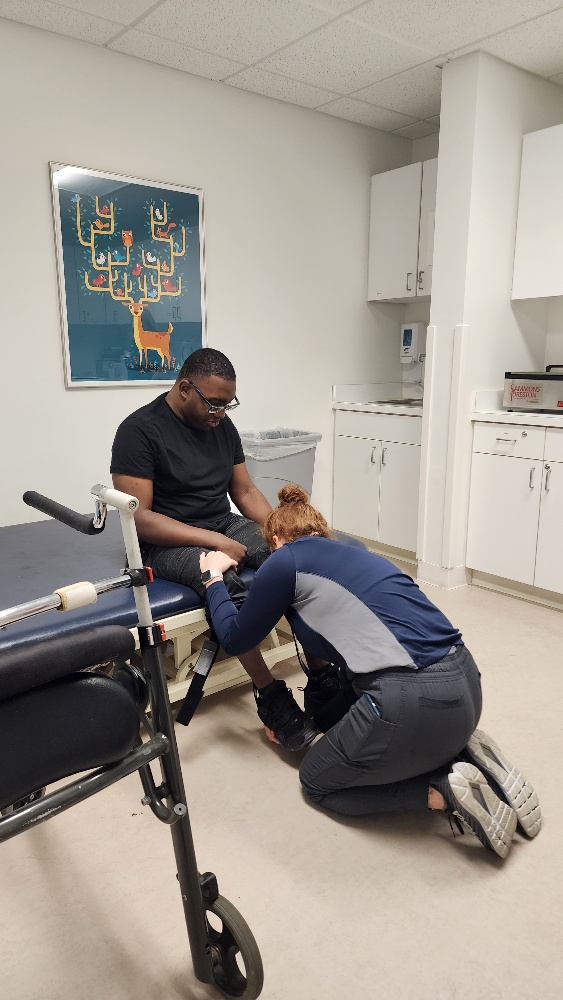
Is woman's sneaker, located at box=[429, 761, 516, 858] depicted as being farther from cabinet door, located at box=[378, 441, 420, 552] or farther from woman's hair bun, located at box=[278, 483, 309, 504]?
cabinet door, located at box=[378, 441, 420, 552]

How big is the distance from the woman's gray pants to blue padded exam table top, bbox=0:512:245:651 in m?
0.66

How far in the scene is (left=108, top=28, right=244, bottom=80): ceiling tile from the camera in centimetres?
300

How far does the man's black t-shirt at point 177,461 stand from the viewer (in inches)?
87.7

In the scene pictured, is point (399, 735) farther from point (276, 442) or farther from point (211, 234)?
point (211, 234)

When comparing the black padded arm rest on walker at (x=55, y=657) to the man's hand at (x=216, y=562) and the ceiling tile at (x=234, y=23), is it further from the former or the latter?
the ceiling tile at (x=234, y=23)

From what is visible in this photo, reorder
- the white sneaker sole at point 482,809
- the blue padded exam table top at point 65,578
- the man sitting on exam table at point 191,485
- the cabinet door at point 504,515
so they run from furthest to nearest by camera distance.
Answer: the cabinet door at point 504,515
the man sitting on exam table at point 191,485
the blue padded exam table top at point 65,578
the white sneaker sole at point 482,809

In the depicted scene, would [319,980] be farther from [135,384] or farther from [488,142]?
[488,142]

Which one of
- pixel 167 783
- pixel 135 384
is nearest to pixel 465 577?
pixel 135 384

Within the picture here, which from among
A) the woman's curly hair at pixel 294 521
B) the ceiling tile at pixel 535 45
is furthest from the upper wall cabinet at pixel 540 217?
the woman's curly hair at pixel 294 521

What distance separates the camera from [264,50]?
3094mm

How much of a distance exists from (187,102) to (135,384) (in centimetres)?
144

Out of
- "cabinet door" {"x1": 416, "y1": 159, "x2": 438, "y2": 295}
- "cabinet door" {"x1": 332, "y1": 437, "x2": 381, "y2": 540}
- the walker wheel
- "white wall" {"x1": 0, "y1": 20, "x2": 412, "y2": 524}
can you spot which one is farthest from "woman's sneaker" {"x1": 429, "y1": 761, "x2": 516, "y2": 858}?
"cabinet door" {"x1": 416, "y1": 159, "x2": 438, "y2": 295}

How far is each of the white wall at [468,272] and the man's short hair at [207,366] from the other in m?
1.47

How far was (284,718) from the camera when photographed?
1.99m
